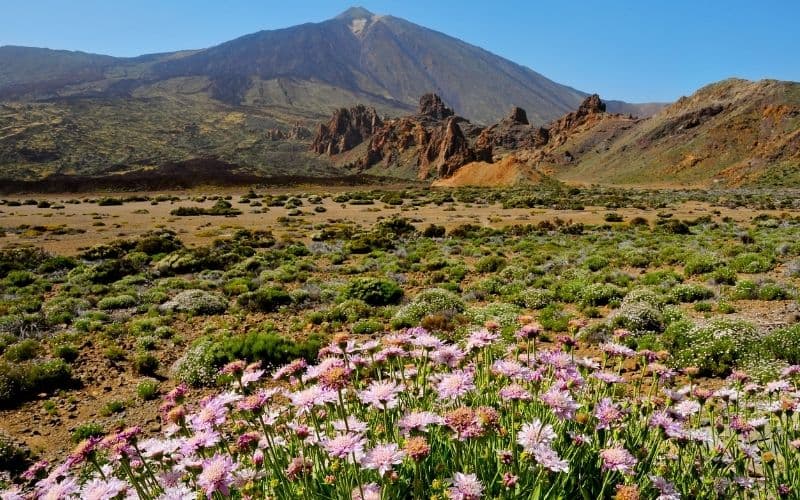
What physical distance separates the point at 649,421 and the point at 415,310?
9304 millimetres

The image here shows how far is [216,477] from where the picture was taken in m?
2.30

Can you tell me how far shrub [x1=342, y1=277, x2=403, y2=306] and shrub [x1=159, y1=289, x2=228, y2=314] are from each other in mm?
3799

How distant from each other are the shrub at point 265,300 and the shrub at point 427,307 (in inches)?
161

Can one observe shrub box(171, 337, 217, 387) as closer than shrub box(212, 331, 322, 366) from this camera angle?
Yes

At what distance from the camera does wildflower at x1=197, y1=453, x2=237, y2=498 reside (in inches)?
89.6

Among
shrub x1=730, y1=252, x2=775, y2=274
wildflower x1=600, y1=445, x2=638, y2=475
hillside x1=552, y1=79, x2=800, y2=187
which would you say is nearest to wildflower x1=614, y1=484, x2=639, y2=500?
wildflower x1=600, y1=445, x2=638, y2=475

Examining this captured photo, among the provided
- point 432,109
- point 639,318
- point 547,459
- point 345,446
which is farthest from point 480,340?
point 432,109

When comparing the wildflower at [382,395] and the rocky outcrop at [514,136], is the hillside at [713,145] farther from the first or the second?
the wildflower at [382,395]

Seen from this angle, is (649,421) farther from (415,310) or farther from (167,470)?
(415,310)

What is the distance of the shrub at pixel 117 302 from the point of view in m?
14.8

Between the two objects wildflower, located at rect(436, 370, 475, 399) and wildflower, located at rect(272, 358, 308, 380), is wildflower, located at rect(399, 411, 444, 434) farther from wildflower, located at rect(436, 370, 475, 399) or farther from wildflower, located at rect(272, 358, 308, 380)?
wildflower, located at rect(272, 358, 308, 380)

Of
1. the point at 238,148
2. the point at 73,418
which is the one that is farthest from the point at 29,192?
the point at 238,148

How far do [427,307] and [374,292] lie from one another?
256cm

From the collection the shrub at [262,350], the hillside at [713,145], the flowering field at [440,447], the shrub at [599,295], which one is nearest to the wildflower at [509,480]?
the flowering field at [440,447]
